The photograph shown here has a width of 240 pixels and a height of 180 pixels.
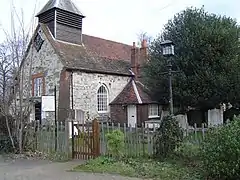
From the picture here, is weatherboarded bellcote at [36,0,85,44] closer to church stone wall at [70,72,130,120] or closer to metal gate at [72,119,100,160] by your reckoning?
church stone wall at [70,72,130,120]

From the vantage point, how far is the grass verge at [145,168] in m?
8.22

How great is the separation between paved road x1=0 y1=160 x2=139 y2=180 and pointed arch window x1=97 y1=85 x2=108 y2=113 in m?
16.9

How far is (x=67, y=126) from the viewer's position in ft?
40.9

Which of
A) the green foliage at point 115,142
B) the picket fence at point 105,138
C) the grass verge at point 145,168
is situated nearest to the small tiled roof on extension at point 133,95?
the picket fence at point 105,138

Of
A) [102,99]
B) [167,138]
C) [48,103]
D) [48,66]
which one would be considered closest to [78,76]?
[48,66]

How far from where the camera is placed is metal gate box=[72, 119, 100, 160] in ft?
35.9

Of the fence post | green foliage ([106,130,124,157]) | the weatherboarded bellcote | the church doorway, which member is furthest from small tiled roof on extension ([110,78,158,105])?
green foliage ([106,130,124,157])

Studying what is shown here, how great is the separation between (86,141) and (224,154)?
5.40 metres

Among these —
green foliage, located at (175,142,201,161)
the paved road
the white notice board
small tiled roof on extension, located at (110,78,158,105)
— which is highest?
small tiled roof on extension, located at (110,78,158,105)

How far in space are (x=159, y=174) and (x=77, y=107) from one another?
60.8 feet

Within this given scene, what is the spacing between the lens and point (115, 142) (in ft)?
34.2

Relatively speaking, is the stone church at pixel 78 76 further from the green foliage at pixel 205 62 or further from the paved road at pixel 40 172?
the paved road at pixel 40 172

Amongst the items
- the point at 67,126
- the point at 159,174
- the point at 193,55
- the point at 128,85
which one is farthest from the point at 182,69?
the point at 159,174

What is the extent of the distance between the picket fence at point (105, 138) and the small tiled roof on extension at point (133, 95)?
13945mm
